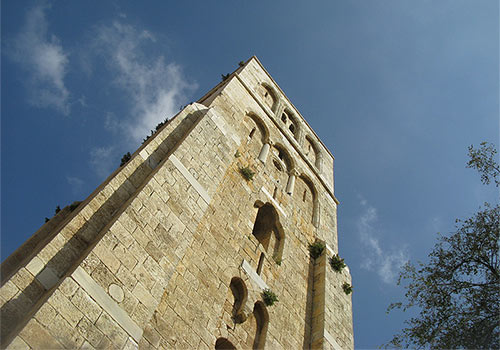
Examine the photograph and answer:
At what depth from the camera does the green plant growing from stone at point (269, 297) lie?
10.3 m

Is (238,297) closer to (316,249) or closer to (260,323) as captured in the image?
(260,323)

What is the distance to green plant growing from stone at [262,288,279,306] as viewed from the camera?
33.7ft

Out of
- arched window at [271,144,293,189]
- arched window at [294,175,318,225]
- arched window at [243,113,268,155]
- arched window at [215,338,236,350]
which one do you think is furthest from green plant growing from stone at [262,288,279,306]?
arched window at [243,113,268,155]

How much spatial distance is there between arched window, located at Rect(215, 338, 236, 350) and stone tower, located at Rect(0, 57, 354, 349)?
0.03m

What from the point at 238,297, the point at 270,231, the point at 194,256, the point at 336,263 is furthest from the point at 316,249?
the point at 194,256

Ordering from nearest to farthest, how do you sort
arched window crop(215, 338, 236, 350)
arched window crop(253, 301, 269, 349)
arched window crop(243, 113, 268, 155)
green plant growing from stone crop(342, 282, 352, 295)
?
arched window crop(215, 338, 236, 350)
arched window crop(253, 301, 269, 349)
green plant growing from stone crop(342, 282, 352, 295)
arched window crop(243, 113, 268, 155)

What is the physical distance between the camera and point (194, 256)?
9.23m

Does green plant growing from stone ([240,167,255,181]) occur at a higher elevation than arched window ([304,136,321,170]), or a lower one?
lower

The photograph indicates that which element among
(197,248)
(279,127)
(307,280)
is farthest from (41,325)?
(279,127)

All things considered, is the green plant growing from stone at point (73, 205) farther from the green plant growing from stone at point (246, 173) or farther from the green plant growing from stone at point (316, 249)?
the green plant growing from stone at point (316, 249)

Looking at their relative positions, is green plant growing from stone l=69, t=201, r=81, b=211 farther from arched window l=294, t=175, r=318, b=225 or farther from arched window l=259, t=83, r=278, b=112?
arched window l=259, t=83, r=278, b=112

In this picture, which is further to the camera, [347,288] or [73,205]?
[347,288]

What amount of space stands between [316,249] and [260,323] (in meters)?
4.35

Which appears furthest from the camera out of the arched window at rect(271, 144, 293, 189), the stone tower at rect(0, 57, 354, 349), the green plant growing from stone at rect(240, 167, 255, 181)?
the arched window at rect(271, 144, 293, 189)
